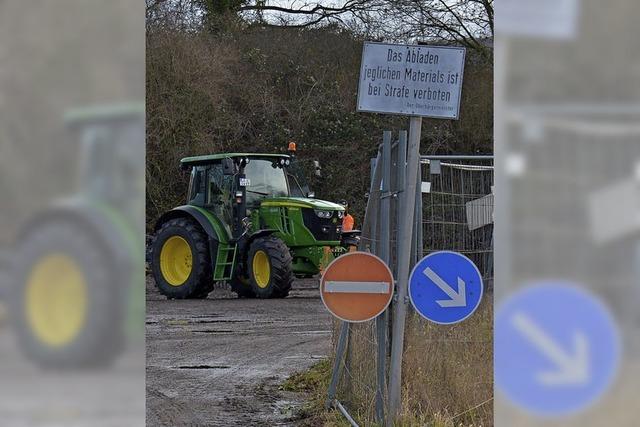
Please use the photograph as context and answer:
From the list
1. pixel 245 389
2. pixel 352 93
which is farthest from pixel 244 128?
pixel 245 389

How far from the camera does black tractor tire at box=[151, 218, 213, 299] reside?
44.7ft

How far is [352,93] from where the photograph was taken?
22.0 m

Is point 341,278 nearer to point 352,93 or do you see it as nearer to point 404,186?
point 404,186

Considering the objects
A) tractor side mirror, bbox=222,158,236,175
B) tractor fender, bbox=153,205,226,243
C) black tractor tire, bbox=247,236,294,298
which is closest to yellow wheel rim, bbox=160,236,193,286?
tractor fender, bbox=153,205,226,243

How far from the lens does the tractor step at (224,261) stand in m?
13.6

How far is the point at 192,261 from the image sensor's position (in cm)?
1370
